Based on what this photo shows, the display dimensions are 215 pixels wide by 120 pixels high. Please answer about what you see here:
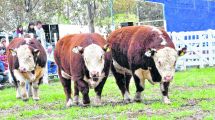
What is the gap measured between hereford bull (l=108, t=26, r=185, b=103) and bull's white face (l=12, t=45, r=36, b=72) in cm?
219

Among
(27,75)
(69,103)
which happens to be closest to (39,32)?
(27,75)

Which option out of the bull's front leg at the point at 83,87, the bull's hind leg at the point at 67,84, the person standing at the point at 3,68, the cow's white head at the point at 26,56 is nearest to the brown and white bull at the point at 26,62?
the cow's white head at the point at 26,56

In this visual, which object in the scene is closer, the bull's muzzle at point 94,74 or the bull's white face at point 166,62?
the bull's muzzle at point 94,74

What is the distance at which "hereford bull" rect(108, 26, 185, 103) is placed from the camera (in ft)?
32.8

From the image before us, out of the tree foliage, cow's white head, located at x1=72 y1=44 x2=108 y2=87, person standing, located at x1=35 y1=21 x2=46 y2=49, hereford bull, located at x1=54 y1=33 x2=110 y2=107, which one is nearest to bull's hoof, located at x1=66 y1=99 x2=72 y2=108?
hereford bull, located at x1=54 y1=33 x2=110 y2=107

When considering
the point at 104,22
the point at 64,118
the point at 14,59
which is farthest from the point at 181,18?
the point at 104,22

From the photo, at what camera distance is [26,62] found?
12328 mm

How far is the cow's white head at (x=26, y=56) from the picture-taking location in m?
12.3

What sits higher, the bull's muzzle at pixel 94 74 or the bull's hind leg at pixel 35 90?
the bull's muzzle at pixel 94 74

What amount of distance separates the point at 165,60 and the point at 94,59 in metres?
1.41

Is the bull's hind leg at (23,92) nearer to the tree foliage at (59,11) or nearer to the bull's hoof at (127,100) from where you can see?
the bull's hoof at (127,100)

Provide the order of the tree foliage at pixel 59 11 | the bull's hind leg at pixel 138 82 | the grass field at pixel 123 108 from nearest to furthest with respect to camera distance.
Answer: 1. the grass field at pixel 123 108
2. the bull's hind leg at pixel 138 82
3. the tree foliage at pixel 59 11

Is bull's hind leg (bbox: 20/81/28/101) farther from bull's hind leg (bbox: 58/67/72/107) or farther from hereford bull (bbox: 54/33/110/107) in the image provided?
hereford bull (bbox: 54/33/110/107)

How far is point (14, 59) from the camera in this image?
42.0 ft
